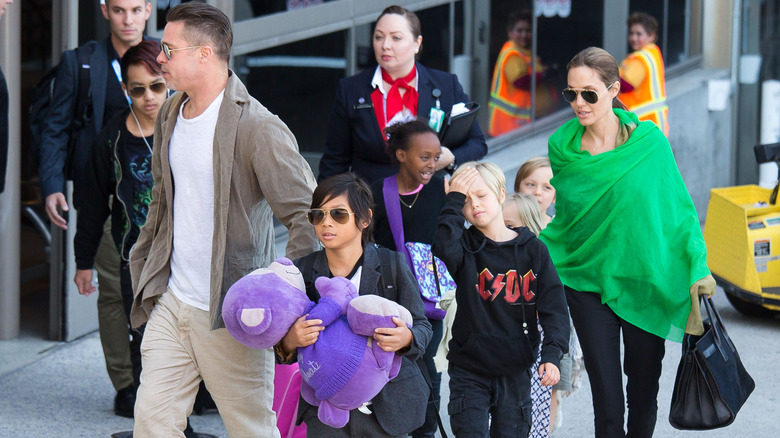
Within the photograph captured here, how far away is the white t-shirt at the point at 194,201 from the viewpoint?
13.5 ft

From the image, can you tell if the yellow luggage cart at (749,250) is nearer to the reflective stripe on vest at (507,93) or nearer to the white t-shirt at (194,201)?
the reflective stripe on vest at (507,93)

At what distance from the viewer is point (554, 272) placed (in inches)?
180

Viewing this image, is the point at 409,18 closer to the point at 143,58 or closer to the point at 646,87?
the point at 143,58

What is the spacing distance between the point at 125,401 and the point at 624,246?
277 centimetres

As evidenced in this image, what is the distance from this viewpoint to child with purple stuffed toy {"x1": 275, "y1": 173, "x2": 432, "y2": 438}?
3934 mm

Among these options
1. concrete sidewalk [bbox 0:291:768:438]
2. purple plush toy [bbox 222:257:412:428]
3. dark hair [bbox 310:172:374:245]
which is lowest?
concrete sidewalk [bbox 0:291:768:438]

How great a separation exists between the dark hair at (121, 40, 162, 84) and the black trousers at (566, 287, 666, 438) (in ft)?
7.43

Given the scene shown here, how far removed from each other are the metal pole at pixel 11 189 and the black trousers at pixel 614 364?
3.97m

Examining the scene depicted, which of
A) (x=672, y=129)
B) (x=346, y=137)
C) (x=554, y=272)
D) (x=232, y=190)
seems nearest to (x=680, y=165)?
(x=672, y=129)

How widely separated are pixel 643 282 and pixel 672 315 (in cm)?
18

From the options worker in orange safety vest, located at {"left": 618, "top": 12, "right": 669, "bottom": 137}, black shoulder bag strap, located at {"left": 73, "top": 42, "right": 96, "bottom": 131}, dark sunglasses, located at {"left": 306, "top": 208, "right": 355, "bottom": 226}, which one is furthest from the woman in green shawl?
worker in orange safety vest, located at {"left": 618, "top": 12, "right": 669, "bottom": 137}

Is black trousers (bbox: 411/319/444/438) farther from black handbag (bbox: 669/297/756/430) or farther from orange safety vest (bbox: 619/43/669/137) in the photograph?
orange safety vest (bbox: 619/43/669/137)

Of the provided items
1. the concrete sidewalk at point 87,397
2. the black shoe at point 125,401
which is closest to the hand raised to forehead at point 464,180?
the concrete sidewalk at point 87,397

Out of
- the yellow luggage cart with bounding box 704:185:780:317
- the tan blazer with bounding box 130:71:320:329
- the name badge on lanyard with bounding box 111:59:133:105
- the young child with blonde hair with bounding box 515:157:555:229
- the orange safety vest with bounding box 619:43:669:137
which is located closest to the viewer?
the tan blazer with bounding box 130:71:320:329
